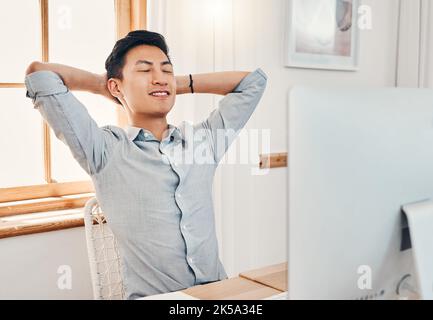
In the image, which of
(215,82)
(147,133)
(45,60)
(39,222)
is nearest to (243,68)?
(215,82)

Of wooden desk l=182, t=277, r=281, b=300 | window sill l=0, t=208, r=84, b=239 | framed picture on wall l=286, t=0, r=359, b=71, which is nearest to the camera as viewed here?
wooden desk l=182, t=277, r=281, b=300

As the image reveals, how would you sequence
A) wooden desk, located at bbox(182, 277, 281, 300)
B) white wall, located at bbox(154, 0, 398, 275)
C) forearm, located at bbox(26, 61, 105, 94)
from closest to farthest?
wooden desk, located at bbox(182, 277, 281, 300) < forearm, located at bbox(26, 61, 105, 94) < white wall, located at bbox(154, 0, 398, 275)

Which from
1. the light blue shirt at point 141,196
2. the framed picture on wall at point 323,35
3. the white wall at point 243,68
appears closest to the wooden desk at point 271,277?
the light blue shirt at point 141,196

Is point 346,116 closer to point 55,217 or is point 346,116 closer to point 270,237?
point 55,217

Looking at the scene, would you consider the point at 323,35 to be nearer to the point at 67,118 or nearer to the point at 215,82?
the point at 215,82

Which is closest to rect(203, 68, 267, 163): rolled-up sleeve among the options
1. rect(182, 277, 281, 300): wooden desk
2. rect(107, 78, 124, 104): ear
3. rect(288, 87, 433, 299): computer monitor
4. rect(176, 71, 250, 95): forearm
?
rect(176, 71, 250, 95): forearm

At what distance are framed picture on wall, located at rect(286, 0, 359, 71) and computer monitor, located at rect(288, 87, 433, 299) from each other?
1886 mm

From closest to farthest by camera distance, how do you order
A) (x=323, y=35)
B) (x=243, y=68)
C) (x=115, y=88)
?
(x=115, y=88) < (x=243, y=68) < (x=323, y=35)

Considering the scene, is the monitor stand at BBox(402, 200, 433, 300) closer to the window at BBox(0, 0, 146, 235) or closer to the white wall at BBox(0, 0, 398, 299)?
the white wall at BBox(0, 0, 398, 299)

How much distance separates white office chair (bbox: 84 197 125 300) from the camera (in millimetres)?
1526

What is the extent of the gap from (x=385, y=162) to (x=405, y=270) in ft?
0.58

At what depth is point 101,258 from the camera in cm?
162

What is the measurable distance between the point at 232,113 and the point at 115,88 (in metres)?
0.37

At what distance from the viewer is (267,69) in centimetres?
254
